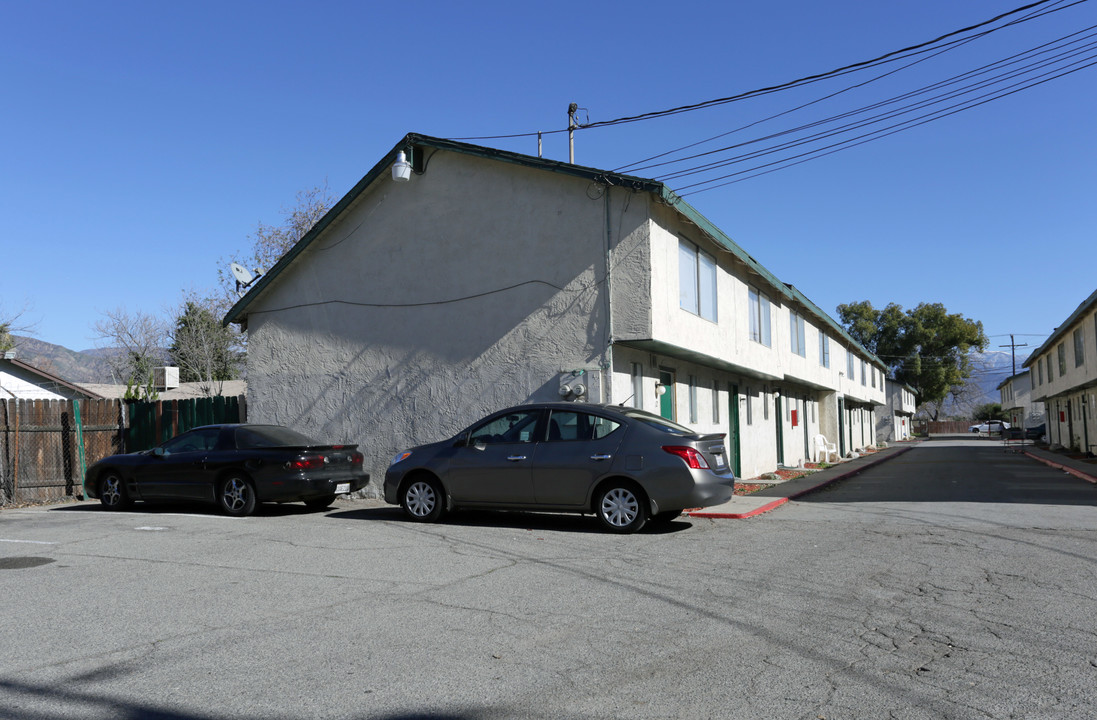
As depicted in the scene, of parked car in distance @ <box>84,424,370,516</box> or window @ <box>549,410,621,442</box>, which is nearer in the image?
window @ <box>549,410,621,442</box>

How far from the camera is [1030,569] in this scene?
780cm

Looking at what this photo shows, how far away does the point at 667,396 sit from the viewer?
643 inches

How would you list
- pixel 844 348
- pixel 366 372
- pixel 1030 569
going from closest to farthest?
pixel 1030 569 < pixel 366 372 < pixel 844 348

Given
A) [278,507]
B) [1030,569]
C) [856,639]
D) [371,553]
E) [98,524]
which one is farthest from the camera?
[278,507]

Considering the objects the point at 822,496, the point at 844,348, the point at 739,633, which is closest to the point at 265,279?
the point at 822,496

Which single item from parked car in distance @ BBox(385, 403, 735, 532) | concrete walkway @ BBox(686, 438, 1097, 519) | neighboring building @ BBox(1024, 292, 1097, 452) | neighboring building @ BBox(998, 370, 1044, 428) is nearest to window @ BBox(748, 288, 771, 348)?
concrete walkway @ BBox(686, 438, 1097, 519)

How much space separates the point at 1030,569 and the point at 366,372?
11.5 meters

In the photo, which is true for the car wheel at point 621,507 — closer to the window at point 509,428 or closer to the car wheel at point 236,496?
the window at point 509,428

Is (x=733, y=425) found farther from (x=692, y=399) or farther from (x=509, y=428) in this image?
(x=509, y=428)

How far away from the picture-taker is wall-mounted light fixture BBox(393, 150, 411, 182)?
15.1 meters

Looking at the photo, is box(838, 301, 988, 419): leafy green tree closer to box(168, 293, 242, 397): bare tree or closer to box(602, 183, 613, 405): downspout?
box(168, 293, 242, 397): bare tree

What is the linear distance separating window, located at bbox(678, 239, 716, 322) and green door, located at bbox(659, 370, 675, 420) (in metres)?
1.31

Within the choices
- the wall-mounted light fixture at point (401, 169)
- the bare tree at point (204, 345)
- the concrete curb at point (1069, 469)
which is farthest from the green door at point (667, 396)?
the bare tree at point (204, 345)

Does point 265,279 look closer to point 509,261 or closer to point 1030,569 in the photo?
point 509,261
